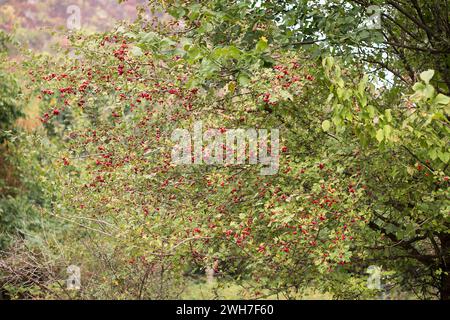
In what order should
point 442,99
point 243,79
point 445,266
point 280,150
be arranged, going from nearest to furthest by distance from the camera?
point 442,99 < point 243,79 < point 280,150 < point 445,266

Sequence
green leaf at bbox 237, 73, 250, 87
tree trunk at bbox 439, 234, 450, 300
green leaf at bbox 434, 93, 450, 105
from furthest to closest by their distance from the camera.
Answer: tree trunk at bbox 439, 234, 450, 300
green leaf at bbox 237, 73, 250, 87
green leaf at bbox 434, 93, 450, 105

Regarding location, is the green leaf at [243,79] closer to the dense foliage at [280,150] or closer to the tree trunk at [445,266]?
the dense foliage at [280,150]

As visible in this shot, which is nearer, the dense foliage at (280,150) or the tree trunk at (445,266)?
the dense foliage at (280,150)

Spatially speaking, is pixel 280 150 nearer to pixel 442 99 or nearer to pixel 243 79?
pixel 243 79

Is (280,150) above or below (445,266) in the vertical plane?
above

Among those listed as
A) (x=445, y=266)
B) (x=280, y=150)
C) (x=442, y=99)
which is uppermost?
(x=280, y=150)

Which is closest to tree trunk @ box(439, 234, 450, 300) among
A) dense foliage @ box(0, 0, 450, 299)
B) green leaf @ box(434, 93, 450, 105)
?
dense foliage @ box(0, 0, 450, 299)

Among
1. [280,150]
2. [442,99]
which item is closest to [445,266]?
[280,150]

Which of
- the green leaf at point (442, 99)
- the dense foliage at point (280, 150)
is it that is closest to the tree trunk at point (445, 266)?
the dense foliage at point (280, 150)

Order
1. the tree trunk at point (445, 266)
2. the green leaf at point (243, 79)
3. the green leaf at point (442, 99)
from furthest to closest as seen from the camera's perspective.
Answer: the tree trunk at point (445, 266)
the green leaf at point (243, 79)
the green leaf at point (442, 99)

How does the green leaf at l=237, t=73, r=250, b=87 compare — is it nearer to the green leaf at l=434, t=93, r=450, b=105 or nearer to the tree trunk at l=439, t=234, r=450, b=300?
the green leaf at l=434, t=93, r=450, b=105

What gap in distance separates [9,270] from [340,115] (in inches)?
289
